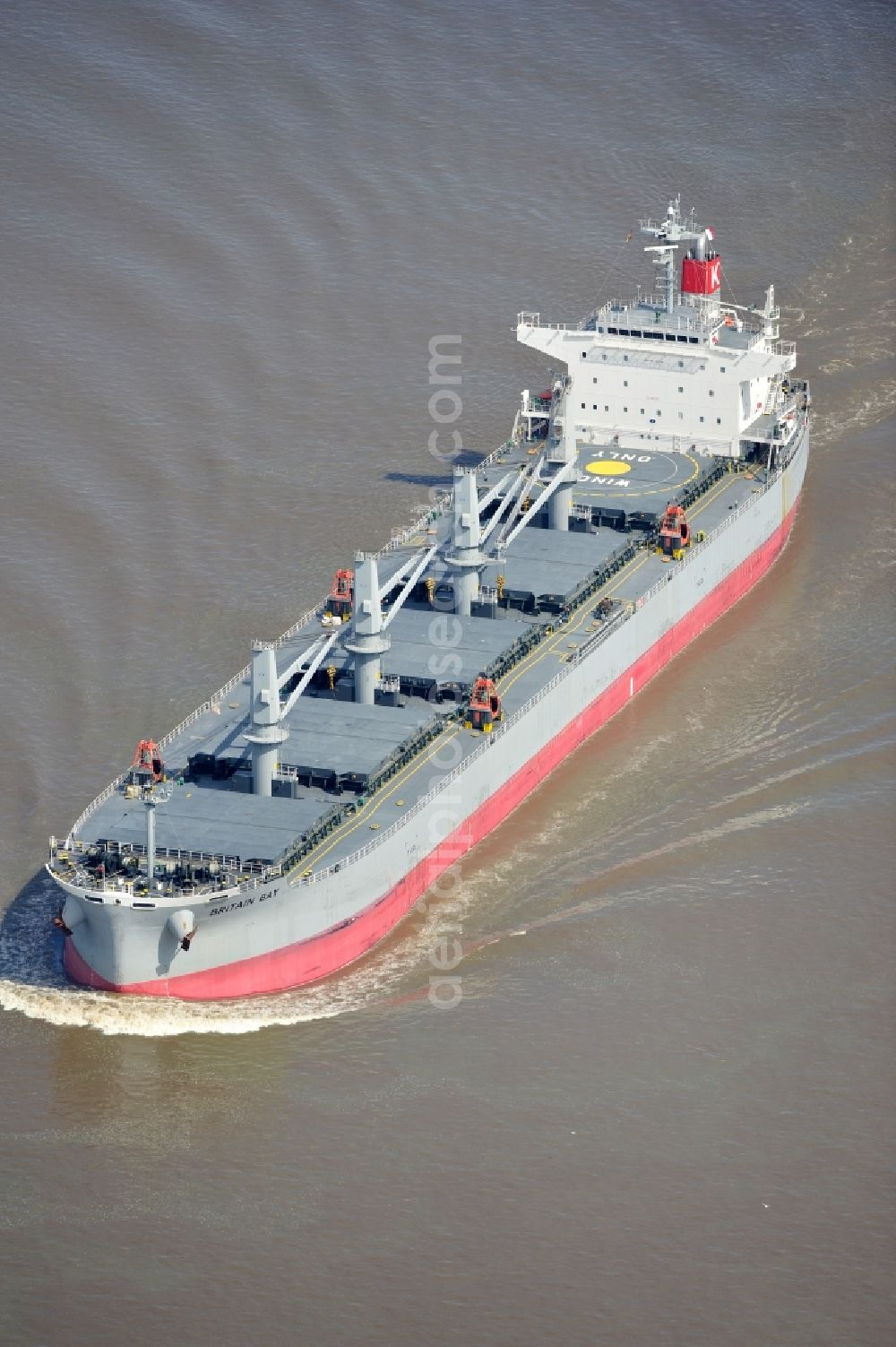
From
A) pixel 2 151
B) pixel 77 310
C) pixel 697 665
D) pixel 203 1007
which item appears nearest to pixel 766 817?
pixel 697 665

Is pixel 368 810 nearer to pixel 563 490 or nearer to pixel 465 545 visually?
pixel 465 545

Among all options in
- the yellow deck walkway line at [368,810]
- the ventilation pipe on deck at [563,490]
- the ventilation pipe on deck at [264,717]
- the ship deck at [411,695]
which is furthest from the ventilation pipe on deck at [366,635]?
the ventilation pipe on deck at [563,490]

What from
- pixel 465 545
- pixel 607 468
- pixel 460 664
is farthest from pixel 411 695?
pixel 607 468

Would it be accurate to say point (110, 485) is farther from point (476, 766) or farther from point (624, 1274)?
point (624, 1274)

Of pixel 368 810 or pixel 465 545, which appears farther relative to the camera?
pixel 465 545

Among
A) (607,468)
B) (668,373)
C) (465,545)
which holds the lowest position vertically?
(465,545)

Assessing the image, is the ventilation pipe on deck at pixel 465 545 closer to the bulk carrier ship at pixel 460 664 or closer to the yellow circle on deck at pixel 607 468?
the bulk carrier ship at pixel 460 664
